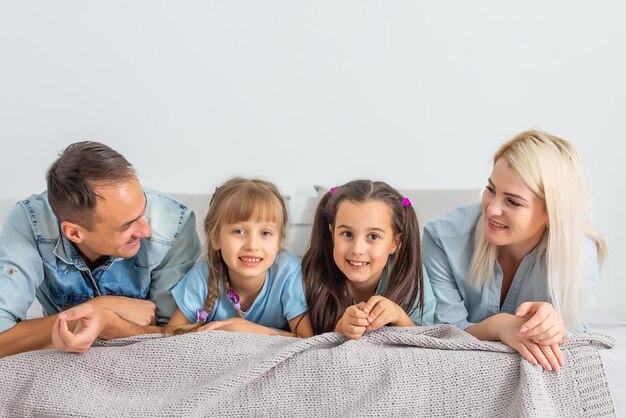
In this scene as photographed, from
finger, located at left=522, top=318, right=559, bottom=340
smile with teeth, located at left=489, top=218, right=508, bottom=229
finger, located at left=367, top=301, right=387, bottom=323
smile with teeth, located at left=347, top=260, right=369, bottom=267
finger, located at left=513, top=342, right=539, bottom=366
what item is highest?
smile with teeth, located at left=489, top=218, right=508, bottom=229

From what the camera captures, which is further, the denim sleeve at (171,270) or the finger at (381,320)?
the denim sleeve at (171,270)

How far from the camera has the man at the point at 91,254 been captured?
169 cm

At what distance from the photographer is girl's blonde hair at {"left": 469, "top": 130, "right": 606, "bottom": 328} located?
174cm

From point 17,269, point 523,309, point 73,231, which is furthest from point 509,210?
point 17,269

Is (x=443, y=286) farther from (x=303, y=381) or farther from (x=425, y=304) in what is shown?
(x=303, y=381)

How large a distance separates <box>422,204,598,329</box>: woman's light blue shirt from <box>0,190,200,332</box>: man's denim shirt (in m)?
0.64

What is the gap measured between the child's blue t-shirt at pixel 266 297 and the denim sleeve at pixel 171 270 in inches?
1.5

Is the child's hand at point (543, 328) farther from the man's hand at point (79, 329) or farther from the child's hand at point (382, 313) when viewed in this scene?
the man's hand at point (79, 329)

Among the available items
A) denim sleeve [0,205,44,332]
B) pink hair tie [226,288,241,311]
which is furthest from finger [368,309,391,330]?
denim sleeve [0,205,44,332]

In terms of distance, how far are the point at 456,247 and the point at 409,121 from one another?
84 centimetres

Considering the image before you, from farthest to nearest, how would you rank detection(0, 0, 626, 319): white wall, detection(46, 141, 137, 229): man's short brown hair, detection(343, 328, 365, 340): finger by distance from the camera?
detection(0, 0, 626, 319): white wall < detection(46, 141, 137, 229): man's short brown hair < detection(343, 328, 365, 340): finger

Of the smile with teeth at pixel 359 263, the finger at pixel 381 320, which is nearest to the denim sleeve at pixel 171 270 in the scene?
the smile with teeth at pixel 359 263

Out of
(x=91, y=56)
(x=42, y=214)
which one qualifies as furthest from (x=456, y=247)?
(x=91, y=56)

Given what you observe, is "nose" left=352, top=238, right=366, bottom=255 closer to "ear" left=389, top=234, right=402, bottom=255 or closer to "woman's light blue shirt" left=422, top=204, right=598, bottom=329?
"ear" left=389, top=234, right=402, bottom=255
